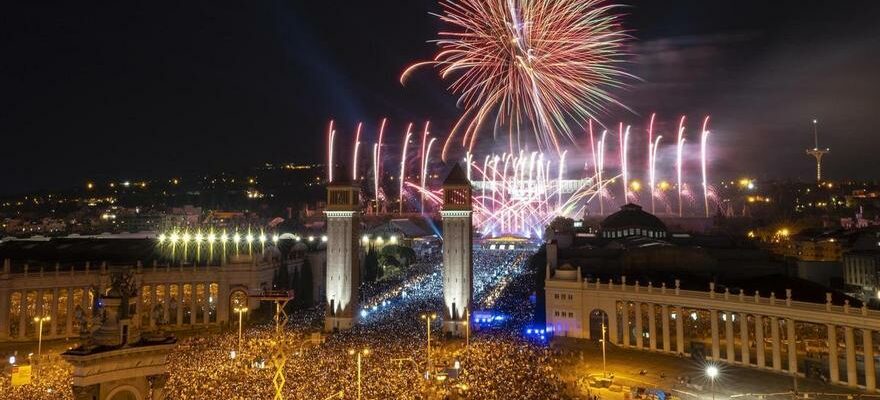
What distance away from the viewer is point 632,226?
255 ft

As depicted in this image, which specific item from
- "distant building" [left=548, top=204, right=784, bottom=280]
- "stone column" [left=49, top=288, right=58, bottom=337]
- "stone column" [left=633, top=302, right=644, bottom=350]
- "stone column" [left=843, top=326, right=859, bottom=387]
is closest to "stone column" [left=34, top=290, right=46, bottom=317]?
"stone column" [left=49, top=288, right=58, bottom=337]

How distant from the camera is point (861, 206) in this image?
422ft

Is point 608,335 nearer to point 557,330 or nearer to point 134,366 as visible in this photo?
point 557,330

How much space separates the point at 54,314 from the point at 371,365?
33.2 m

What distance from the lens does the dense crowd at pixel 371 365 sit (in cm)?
2714

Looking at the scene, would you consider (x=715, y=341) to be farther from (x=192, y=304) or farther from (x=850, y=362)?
(x=192, y=304)

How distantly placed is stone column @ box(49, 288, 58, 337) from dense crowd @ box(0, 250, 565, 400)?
1596 centimetres

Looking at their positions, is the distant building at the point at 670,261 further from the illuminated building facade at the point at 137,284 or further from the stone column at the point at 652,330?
the illuminated building facade at the point at 137,284

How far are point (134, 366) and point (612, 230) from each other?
226ft

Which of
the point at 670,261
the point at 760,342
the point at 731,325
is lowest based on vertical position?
the point at 760,342

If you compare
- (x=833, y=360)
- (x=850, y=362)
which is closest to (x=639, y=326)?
(x=833, y=360)

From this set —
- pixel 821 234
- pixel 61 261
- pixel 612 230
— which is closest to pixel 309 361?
pixel 61 261

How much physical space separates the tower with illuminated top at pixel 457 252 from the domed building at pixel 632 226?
103 feet

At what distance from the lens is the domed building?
7719cm
